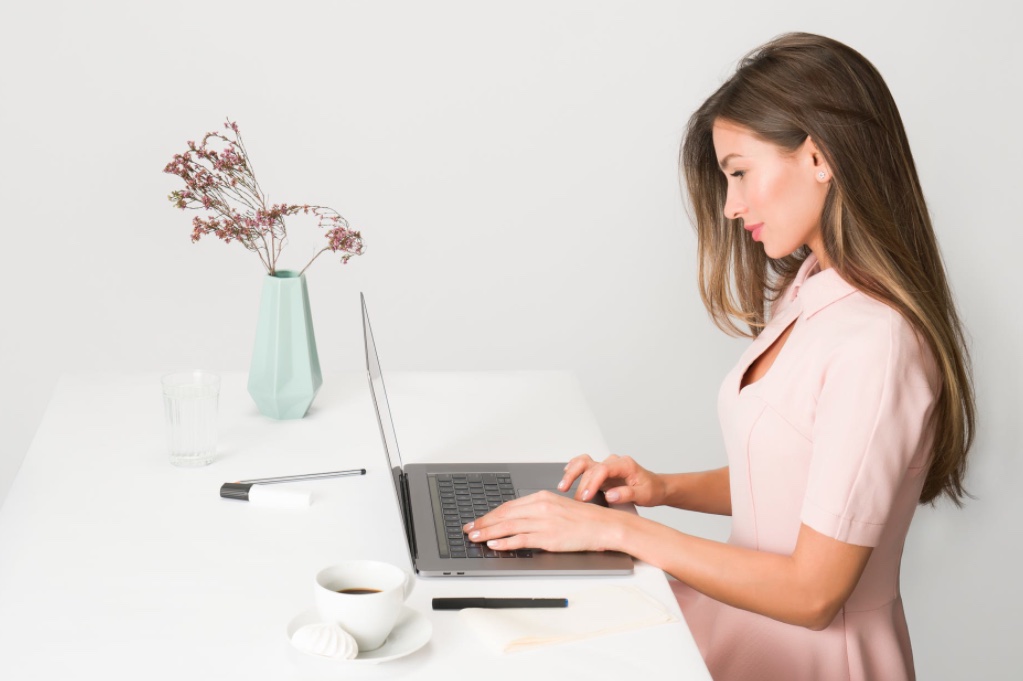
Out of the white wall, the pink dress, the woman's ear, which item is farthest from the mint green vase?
the white wall

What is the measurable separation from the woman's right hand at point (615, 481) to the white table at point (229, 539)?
0.41ft

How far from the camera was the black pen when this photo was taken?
1122 millimetres

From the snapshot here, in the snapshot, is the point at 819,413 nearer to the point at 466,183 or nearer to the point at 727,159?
the point at 727,159

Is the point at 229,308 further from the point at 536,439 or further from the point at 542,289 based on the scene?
the point at 536,439

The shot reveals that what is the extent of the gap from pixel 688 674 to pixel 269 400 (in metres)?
0.90

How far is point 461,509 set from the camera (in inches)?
54.2

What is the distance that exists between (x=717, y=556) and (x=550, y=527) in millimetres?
195

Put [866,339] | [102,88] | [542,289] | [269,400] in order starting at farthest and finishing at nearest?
1. [542,289]
2. [102,88]
3. [269,400]
4. [866,339]

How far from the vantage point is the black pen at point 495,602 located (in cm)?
112

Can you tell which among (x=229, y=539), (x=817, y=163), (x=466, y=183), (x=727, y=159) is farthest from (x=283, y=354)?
(x=466, y=183)

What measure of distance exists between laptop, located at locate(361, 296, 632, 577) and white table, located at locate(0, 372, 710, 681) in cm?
2

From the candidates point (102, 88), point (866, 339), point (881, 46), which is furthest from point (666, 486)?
point (102, 88)

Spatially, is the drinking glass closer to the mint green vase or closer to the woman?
the mint green vase

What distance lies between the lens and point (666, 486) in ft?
5.26
